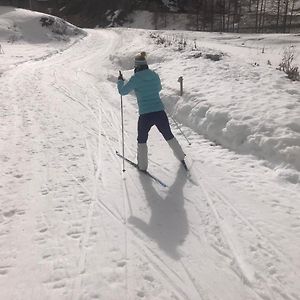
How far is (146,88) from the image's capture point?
663 cm

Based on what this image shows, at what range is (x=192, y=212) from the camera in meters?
5.51

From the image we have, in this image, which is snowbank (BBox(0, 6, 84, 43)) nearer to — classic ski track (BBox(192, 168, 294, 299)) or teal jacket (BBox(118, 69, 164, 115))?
teal jacket (BBox(118, 69, 164, 115))

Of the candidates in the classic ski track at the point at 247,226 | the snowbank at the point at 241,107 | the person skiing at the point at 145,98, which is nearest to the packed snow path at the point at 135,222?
the classic ski track at the point at 247,226

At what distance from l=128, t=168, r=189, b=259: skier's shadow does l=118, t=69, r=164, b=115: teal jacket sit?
1.28 m

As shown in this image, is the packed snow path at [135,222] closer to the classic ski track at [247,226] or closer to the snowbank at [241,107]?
the classic ski track at [247,226]

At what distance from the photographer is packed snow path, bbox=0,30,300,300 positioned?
4.01 meters

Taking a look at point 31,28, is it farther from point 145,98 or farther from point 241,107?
point 145,98

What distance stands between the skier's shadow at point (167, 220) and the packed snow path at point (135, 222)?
0.01 m

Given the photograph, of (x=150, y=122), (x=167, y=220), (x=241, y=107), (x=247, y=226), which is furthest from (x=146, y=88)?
(x=241, y=107)

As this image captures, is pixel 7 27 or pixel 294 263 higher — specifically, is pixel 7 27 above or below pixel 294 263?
above

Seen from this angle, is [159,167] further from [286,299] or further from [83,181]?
[286,299]

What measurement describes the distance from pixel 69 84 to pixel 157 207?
972 centimetres

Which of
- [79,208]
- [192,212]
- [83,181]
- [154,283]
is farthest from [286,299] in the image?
[83,181]

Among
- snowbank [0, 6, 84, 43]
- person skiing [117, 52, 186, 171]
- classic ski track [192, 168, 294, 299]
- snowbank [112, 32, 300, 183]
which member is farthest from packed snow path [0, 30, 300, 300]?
snowbank [0, 6, 84, 43]
